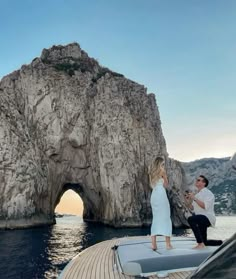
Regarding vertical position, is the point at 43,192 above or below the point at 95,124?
below

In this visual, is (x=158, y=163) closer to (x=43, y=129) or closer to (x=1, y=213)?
(x=1, y=213)

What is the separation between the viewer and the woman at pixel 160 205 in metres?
9.41

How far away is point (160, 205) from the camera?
31.2ft

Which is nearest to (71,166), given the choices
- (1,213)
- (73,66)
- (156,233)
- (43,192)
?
(43,192)

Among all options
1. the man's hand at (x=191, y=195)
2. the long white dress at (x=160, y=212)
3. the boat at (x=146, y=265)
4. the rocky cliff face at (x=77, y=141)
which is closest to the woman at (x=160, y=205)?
the long white dress at (x=160, y=212)

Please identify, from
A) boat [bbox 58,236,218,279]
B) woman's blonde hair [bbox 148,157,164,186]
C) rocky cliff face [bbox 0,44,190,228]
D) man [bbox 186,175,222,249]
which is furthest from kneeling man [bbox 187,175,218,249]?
rocky cliff face [bbox 0,44,190,228]

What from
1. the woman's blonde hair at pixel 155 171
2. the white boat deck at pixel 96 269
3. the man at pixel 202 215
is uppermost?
the woman's blonde hair at pixel 155 171

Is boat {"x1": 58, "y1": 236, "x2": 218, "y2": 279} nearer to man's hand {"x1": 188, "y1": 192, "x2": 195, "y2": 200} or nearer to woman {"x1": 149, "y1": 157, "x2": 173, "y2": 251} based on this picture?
woman {"x1": 149, "y1": 157, "x2": 173, "y2": 251}

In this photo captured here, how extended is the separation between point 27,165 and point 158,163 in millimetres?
53474

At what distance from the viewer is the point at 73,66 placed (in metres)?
76.2

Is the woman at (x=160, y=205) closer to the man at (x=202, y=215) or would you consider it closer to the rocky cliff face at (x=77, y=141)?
the man at (x=202, y=215)

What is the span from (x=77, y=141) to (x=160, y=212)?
57408 millimetres

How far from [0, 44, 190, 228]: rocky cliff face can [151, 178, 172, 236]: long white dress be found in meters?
50.9

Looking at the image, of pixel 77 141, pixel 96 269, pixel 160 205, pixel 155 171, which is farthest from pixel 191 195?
pixel 77 141
